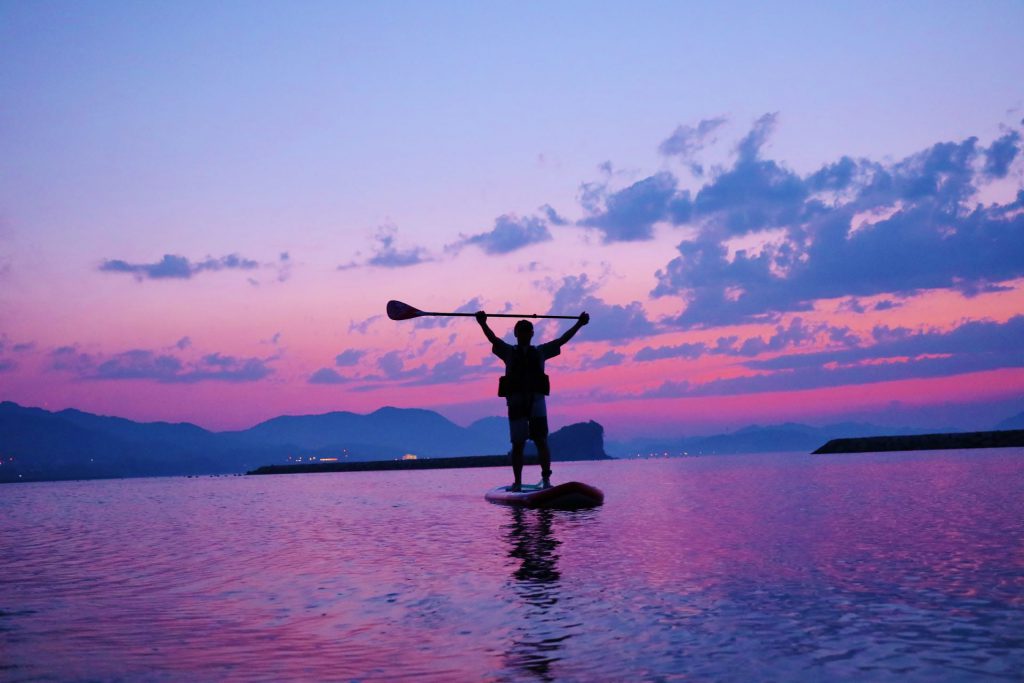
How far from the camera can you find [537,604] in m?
9.97

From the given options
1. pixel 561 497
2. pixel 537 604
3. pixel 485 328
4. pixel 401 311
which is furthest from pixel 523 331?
pixel 537 604

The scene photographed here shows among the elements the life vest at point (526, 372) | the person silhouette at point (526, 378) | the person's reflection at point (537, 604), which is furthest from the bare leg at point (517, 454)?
the person's reflection at point (537, 604)

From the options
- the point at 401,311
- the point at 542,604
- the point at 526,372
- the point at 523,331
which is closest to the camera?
the point at 542,604

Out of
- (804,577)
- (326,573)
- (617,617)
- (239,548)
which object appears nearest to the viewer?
(617,617)

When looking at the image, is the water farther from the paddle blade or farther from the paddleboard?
the paddle blade

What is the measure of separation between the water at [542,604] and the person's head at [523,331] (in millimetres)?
5740

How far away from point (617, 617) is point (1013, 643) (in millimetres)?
3361

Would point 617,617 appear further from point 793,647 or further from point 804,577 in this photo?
point 804,577

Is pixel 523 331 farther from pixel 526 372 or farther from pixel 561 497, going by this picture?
pixel 561 497

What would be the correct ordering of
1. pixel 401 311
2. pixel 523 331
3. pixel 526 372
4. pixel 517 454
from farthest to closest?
pixel 401 311
pixel 517 454
pixel 526 372
pixel 523 331

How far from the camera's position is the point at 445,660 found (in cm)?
734

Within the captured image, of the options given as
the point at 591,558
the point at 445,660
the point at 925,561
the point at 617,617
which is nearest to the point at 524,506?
the point at 591,558

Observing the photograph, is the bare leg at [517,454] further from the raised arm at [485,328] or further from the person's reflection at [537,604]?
the person's reflection at [537,604]

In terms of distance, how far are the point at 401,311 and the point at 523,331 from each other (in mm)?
5979
